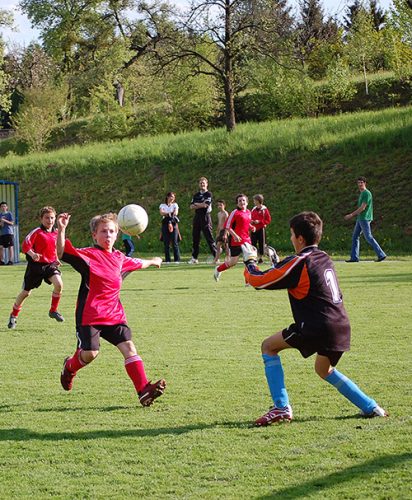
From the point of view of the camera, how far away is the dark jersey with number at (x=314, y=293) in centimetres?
598

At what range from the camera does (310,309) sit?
19.8ft

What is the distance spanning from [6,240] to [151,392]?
2017cm

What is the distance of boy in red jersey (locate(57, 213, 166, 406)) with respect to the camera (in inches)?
270

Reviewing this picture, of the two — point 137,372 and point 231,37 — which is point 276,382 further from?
point 231,37

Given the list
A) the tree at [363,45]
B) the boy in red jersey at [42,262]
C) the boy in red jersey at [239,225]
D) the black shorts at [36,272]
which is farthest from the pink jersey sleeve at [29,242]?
the tree at [363,45]

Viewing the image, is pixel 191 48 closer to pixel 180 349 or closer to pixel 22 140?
pixel 22 140

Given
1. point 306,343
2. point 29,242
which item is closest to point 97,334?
point 306,343

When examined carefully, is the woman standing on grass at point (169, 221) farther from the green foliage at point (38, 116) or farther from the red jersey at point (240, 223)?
the green foliage at point (38, 116)

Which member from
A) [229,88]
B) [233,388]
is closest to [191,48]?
[229,88]

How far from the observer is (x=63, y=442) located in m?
5.79

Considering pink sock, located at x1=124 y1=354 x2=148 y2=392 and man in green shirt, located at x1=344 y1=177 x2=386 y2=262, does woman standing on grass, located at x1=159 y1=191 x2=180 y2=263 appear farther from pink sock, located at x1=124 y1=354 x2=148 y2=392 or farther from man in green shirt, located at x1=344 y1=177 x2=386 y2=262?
pink sock, located at x1=124 y1=354 x2=148 y2=392

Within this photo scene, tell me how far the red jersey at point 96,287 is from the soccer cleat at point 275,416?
1.57m

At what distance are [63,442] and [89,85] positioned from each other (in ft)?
193

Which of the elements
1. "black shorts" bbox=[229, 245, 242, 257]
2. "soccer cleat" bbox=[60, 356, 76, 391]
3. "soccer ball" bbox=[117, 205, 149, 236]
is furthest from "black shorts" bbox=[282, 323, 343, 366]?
"black shorts" bbox=[229, 245, 242, 257]
